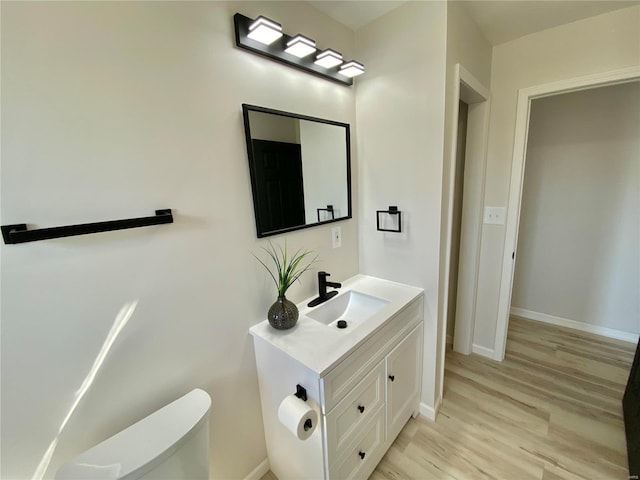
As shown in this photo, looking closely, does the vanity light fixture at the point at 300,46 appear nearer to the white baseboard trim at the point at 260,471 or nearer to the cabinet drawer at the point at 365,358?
the cabinet drawer at the point at 365,358

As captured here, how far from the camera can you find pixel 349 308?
1.73 m

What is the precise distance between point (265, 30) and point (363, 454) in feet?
6.57

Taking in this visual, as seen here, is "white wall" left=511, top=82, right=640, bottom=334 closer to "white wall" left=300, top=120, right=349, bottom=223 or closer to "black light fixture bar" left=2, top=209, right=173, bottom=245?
"white wall" left=300, top=120, right=349, bottom=223

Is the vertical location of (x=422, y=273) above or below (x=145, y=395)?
above

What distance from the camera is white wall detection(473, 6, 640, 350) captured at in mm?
1618

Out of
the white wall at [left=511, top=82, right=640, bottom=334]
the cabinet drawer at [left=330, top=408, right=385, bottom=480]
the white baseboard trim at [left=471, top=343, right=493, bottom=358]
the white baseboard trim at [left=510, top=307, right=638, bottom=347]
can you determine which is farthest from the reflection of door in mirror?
the white baseboard trim at [left=510, top=307, right=638, bottom=347]

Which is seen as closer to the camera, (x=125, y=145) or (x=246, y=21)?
(x=125, y=145)

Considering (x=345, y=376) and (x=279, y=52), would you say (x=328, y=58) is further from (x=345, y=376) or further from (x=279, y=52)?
(x=345, y=376)

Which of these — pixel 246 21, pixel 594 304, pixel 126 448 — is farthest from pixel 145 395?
pixel 594 304

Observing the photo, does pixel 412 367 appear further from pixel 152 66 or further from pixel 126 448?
pixel 152 66

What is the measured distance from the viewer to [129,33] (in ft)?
2.98

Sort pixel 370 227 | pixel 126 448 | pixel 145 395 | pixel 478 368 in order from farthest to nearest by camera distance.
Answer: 1. pixel 478 368
2. pixel 370 227
3. pixel 145 395
4. pixel 126 448

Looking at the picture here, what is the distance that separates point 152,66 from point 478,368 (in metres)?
2.86

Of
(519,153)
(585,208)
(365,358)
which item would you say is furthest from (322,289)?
(585,208)
